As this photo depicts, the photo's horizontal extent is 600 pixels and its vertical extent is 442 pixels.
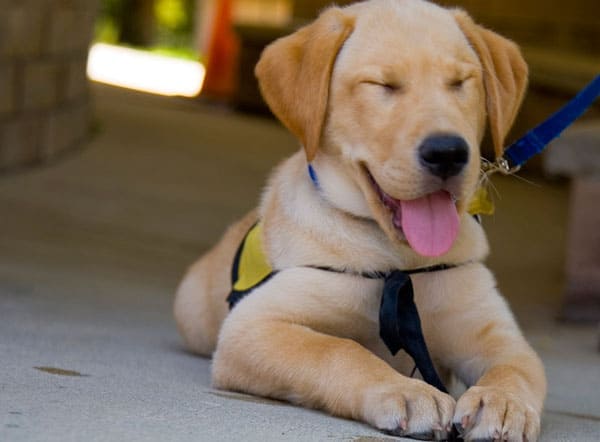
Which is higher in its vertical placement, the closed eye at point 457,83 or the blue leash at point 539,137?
the closed eye at point 457,83

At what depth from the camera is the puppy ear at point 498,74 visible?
3967 millimetres

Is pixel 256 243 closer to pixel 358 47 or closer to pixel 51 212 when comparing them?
pixel 358 47

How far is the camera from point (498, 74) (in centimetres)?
402

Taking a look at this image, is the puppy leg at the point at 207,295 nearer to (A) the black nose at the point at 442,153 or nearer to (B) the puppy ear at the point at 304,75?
(B) the puppy ear at the point at 304,75

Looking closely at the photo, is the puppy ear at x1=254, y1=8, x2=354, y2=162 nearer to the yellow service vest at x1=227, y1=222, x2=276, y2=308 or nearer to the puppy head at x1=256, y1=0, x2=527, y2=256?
the puppy head at x1=256, y1=0, x2=527, y2=256

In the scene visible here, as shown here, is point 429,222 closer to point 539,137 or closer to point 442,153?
point 442,153

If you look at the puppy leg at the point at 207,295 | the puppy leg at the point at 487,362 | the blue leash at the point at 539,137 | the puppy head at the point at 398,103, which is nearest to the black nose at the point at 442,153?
the puppy head at the point at 398,103

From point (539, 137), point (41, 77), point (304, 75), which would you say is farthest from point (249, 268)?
point (41, 77)

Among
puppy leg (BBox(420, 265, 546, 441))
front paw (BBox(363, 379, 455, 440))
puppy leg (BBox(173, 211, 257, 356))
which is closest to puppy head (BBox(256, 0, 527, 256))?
puppy leg (BBox(420, 265, 546, 441))

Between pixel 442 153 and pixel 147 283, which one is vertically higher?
pixel 442 153

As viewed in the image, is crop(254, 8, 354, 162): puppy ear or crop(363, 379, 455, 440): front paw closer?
crop(363, 379, 455, 440): front paw

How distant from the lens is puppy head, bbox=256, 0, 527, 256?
353cm

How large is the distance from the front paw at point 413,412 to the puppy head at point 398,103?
22.2 inches

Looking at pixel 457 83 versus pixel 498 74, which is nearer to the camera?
pixel 457 83
